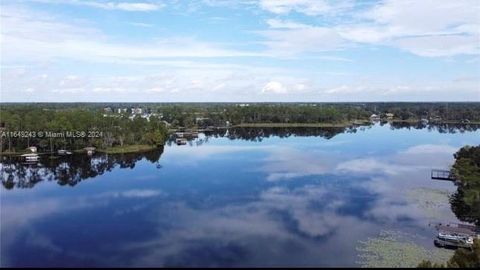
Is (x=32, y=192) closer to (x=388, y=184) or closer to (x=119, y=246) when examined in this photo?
(x=119, y=246)

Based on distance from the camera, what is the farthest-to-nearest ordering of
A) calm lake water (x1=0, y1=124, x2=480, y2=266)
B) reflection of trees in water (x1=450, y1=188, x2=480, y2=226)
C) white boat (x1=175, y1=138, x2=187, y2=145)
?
white boat (x1=175, y1=138, x2=187, y2=145) < reflection of trees in water (x1=450, y1=188, x2=480, y2=226) < calm lake water (x1=0, y1=124, x2=480, y2=266)

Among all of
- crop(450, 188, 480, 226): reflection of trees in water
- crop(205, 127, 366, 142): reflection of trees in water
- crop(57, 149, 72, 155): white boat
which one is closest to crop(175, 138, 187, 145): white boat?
Answer: crop(205, 127, 366, 142): reflection of trees in water

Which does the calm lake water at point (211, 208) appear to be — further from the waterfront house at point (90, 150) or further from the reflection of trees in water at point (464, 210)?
the waterfront house at point (90, 150)

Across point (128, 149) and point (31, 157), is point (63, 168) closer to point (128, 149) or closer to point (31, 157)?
point (31, 157)

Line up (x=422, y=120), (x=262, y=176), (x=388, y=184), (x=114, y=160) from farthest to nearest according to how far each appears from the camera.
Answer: (x=422, y=120) < (x=114, y=160) < (x=262, y=176) < (x=388, y=184)

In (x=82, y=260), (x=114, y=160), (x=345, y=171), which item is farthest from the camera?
(x=114, y=160)

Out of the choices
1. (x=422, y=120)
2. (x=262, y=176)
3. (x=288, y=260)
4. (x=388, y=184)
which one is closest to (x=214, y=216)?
(x=288, y=260)

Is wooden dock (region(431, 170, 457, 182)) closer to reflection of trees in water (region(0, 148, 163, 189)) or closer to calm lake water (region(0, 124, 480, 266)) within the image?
calm lake water (region(0, 124, 480, 266))
